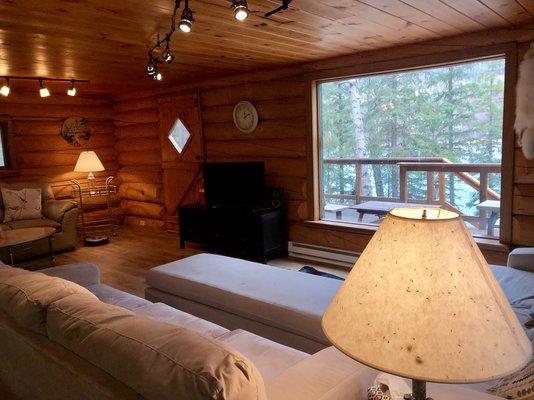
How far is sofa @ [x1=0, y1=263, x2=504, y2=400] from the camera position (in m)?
0.99

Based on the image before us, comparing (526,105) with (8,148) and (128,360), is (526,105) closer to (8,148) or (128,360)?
(128,360)

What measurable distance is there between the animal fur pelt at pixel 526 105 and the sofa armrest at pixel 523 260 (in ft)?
2.97

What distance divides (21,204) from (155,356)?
5.10m

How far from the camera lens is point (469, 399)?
109 cm

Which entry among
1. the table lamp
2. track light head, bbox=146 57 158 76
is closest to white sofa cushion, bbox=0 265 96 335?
track light head, bbox=146 57 158 76

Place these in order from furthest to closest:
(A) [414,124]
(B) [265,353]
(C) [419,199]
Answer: (A) [414,124] < (C) [419,199] < (B) [265,353]

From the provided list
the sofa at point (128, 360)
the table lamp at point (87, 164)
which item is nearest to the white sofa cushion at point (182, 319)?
the sofa at point (128, 360)

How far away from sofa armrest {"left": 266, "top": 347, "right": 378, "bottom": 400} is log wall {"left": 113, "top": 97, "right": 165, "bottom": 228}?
554 centimetres

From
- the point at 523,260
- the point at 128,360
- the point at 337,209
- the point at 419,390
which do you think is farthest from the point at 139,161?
A: the point at 419,390

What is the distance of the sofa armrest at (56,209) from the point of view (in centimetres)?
523

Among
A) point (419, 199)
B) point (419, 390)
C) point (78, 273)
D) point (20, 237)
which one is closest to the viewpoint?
point (419, 390)

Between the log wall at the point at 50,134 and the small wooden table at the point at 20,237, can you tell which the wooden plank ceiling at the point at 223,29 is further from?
the log wall at the point at 50,134

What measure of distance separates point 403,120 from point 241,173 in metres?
2.83

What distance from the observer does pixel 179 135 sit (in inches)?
236
